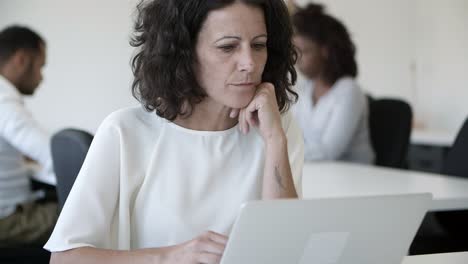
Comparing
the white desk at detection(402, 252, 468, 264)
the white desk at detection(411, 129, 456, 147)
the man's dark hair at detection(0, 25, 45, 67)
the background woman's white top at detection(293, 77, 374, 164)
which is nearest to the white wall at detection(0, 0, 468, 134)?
the white desk at detection(411, 129, 456, 147)

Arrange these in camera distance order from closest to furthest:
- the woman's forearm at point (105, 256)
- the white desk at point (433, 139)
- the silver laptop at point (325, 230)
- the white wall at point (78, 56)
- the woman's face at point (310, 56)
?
1. the silver laptop at point (325, 230)
2. the woman's forearm at point (105, 256)
3. the woman's face at point (310, 56)
4. the white desk at point (433, 139)
5. the white wall at point (78, 56)

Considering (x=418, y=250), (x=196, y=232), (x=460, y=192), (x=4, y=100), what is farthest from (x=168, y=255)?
(x=4, y=100)

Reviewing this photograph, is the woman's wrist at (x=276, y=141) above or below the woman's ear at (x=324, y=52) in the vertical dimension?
below

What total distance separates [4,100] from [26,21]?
1.81 m

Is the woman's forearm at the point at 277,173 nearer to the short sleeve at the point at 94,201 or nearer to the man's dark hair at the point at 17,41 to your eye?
the short sleeve at the point at 94,201

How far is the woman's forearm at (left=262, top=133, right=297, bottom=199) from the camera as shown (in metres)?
1.42

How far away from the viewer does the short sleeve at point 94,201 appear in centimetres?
128

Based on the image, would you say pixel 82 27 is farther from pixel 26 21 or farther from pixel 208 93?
pixel 208 93

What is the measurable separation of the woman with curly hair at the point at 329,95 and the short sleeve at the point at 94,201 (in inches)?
69.0

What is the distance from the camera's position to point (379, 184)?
2309 mm

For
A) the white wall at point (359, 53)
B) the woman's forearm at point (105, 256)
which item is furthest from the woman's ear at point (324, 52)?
the woman's forearm at point (105, 256)

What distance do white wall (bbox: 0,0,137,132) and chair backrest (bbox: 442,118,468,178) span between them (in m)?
2.46

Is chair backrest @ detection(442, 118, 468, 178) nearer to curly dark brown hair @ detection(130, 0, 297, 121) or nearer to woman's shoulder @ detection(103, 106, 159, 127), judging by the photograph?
curly dark brown hair @ detection(130, 0, 297, 121)

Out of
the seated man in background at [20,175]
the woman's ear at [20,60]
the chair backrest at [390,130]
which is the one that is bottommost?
the seated man in background at [20,175]
